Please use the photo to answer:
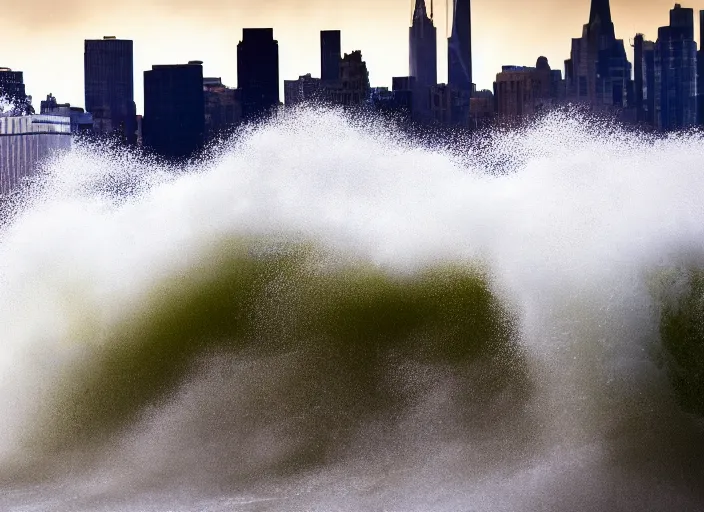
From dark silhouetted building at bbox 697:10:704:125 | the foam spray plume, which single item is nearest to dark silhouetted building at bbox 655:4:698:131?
dark silhouetted building at bbox 697:10:704:125

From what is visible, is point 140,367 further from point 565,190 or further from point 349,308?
point 565,190

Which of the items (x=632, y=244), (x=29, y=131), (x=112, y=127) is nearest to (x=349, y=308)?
(x=632, y=244)

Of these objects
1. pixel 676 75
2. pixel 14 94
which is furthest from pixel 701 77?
pixel 14 94

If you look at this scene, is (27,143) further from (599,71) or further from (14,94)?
(599,71)

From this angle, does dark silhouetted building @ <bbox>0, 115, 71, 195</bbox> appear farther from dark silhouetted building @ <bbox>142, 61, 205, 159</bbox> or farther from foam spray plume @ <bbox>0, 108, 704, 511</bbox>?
foam spray plume @ <bbox>0, 108, 704, 511</bbox>

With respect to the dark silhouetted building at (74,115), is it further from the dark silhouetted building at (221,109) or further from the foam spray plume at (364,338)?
the foam spray plume at (364,338)

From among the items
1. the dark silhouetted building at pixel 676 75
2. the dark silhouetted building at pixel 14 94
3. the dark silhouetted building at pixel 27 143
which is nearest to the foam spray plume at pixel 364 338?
the dark silhouetted building at pixel 27 143
